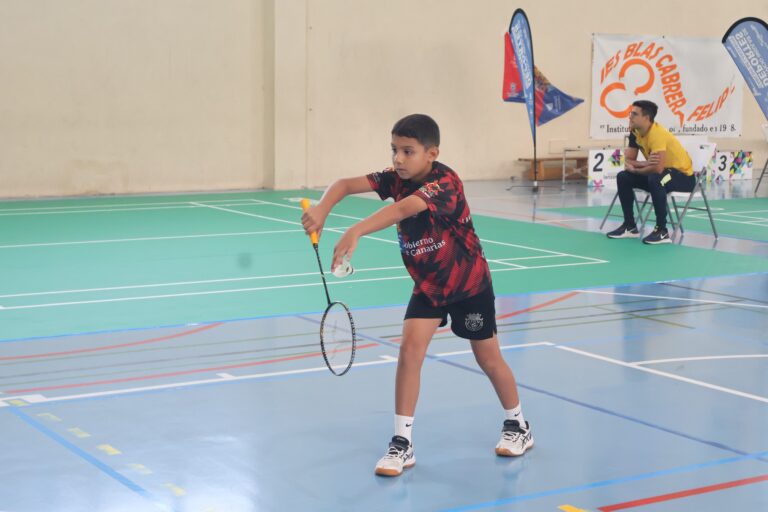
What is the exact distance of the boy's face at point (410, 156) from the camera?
4.53 meters

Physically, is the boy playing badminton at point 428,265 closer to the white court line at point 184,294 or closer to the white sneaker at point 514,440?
the white sneaker at point 514,440

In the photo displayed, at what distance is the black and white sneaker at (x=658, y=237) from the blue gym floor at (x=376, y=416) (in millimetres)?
3805

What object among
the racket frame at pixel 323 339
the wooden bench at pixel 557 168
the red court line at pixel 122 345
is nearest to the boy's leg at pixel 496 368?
the racket frame at pixel 323 339

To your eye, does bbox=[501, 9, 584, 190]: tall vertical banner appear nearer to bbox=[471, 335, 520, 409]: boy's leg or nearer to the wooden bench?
the wooden bench

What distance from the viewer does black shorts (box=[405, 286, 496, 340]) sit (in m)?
4.67

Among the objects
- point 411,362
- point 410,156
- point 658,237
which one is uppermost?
point 410,156

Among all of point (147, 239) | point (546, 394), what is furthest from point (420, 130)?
point (147, 239)

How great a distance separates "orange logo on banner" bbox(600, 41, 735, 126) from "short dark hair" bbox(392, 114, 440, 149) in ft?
58.3

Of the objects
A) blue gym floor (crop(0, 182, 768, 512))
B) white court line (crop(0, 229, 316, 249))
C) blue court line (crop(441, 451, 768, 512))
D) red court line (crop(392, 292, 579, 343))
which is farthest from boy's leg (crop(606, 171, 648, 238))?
blue court line (crop(441, 451, 768, 512))

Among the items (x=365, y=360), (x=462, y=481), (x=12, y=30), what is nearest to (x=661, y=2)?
(x=12, y=30)

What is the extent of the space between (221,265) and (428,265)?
6073mm

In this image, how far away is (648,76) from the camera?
2191 centimetres

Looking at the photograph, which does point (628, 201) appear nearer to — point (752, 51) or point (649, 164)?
point (649, 164)

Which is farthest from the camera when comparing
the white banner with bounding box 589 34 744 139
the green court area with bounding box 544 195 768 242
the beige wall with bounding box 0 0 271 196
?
the white banner with bounding box 589 34 744 139
